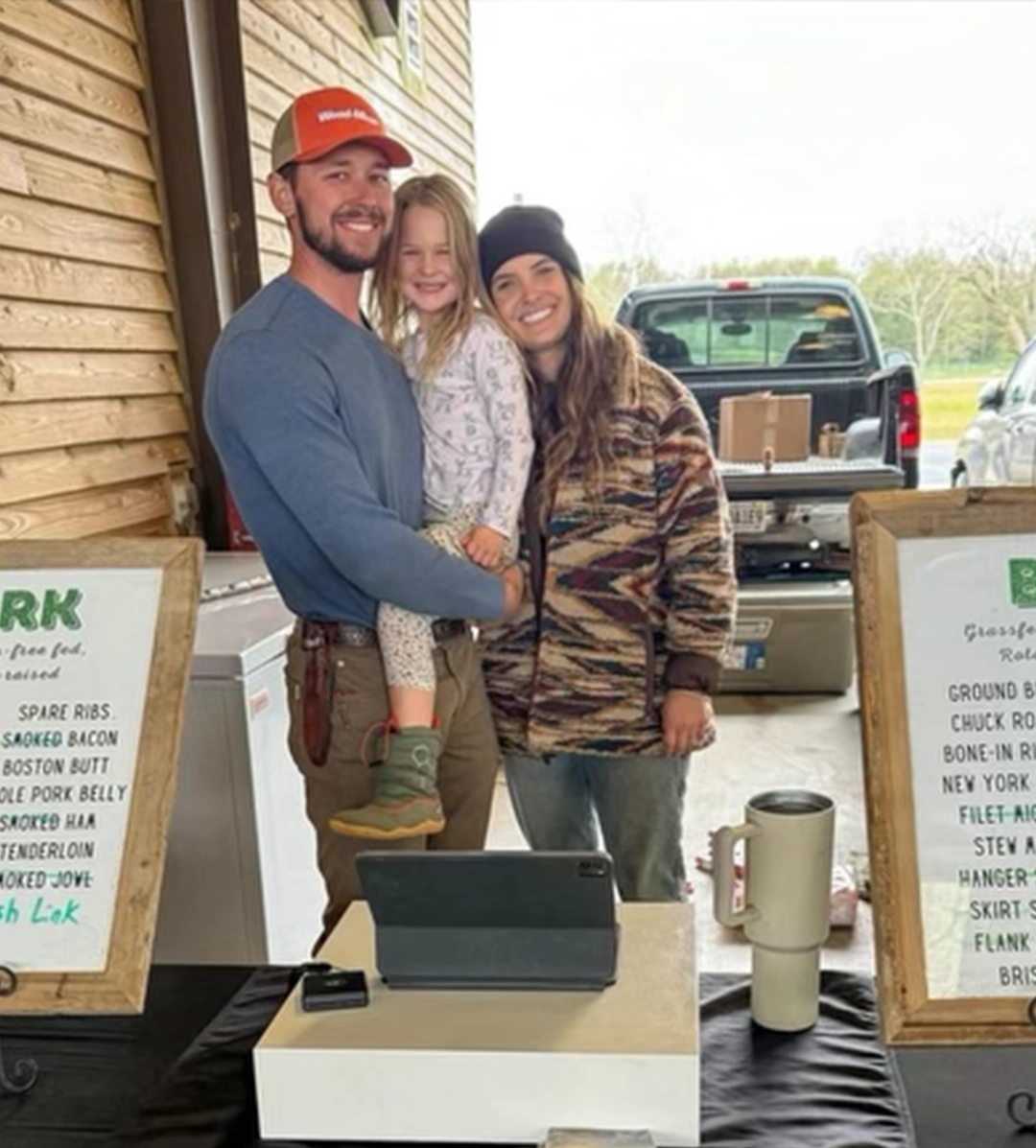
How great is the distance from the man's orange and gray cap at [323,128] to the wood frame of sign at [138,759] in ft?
2.17

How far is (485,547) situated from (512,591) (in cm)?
8

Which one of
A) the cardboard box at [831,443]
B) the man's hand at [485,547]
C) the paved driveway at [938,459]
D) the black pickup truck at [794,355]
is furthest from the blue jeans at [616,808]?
the paved driveway at [938,459]

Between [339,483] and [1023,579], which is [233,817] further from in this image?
[1023,579]

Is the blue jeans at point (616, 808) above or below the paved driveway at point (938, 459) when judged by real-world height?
below

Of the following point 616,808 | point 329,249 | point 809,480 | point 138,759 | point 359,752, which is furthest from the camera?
point 809,480

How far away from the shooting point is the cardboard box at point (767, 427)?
498cm

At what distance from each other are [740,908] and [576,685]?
1.99 ft

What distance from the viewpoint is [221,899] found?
2098mm

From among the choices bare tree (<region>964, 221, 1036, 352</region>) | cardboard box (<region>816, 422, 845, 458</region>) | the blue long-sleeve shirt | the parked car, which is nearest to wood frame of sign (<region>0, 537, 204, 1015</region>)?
the blue long-sleeve shirt

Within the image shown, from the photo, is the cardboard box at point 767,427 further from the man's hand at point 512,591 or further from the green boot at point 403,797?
the green boot at point 403,797

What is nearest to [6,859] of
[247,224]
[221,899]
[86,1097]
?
[86,1097]

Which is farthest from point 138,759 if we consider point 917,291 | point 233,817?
point 917,291

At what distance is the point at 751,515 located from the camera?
448 cm

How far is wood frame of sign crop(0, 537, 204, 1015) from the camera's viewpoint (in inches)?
37.5
